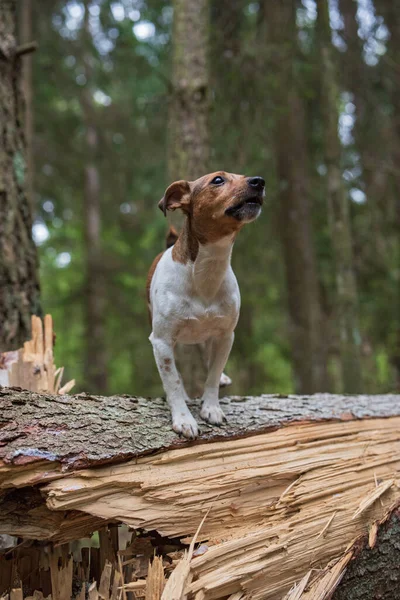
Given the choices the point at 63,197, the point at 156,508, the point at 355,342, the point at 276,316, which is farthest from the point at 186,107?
the point at 276,316

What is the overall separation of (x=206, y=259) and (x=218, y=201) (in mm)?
369

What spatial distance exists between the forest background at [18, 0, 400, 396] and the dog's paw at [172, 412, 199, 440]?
101 inches

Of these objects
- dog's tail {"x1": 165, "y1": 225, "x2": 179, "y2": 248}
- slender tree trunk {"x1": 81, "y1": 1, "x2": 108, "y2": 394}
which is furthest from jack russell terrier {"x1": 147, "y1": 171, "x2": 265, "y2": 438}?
slender tree trunk {"x1": 81, "y1": 1, "x2": 108, "y2": 394}

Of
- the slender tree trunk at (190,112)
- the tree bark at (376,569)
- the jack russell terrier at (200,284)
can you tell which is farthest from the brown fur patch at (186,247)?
the tree bark at (376,569)

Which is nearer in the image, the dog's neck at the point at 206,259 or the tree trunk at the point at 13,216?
the dog's neck at the point at 206,259

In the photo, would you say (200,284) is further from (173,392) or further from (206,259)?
(173,392)

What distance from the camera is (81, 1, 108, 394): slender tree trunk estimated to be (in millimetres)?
10234

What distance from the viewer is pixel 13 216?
455cm

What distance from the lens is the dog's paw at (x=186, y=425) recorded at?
3049 millimetres

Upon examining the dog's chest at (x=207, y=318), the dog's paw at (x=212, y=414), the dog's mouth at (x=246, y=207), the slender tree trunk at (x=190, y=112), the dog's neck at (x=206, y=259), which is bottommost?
the dog's paw at (x=212, y=414)

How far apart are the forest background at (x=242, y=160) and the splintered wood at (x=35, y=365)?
1726 millimetres

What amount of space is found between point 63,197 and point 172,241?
26.4ft

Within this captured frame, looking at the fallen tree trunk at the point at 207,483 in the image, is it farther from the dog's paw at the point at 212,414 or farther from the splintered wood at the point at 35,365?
the splintered wood at the point at 35,365

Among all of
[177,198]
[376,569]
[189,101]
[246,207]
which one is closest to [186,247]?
[177,198]
